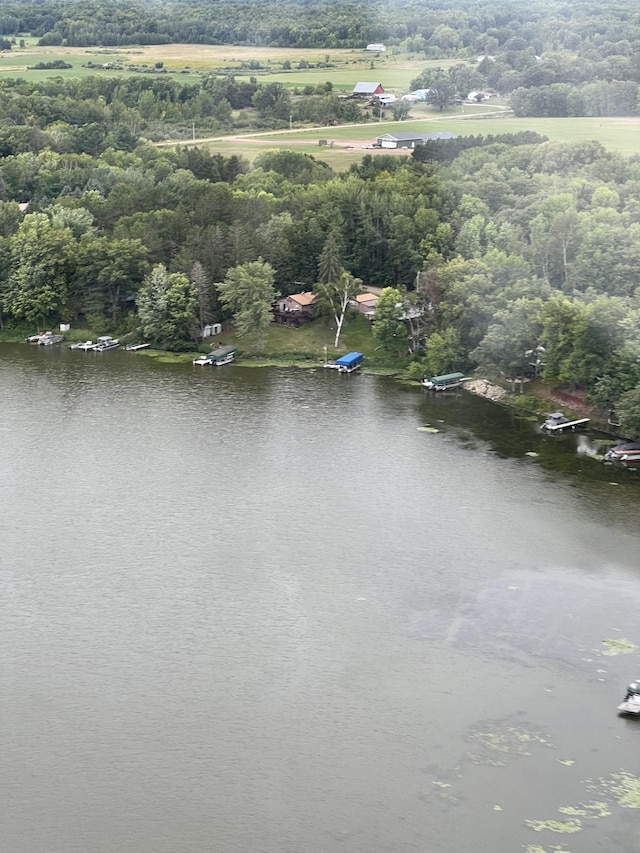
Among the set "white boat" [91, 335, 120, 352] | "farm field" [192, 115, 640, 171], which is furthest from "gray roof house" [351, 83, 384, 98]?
"white boat" [91, 335, 120, 352]

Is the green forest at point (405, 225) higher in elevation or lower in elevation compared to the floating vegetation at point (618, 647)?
higher

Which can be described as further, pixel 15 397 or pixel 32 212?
pixel 32 212

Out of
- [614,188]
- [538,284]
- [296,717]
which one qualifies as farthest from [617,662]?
[614,188]

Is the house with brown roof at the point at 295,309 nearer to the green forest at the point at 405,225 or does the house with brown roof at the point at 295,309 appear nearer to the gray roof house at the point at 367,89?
the green forest at the point at 405,225

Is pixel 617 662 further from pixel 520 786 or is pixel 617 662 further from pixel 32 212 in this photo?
pixel 32 212

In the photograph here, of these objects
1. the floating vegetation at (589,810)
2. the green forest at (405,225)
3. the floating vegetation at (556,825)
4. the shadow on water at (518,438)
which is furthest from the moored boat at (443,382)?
the floating vegetation at (556,825)
